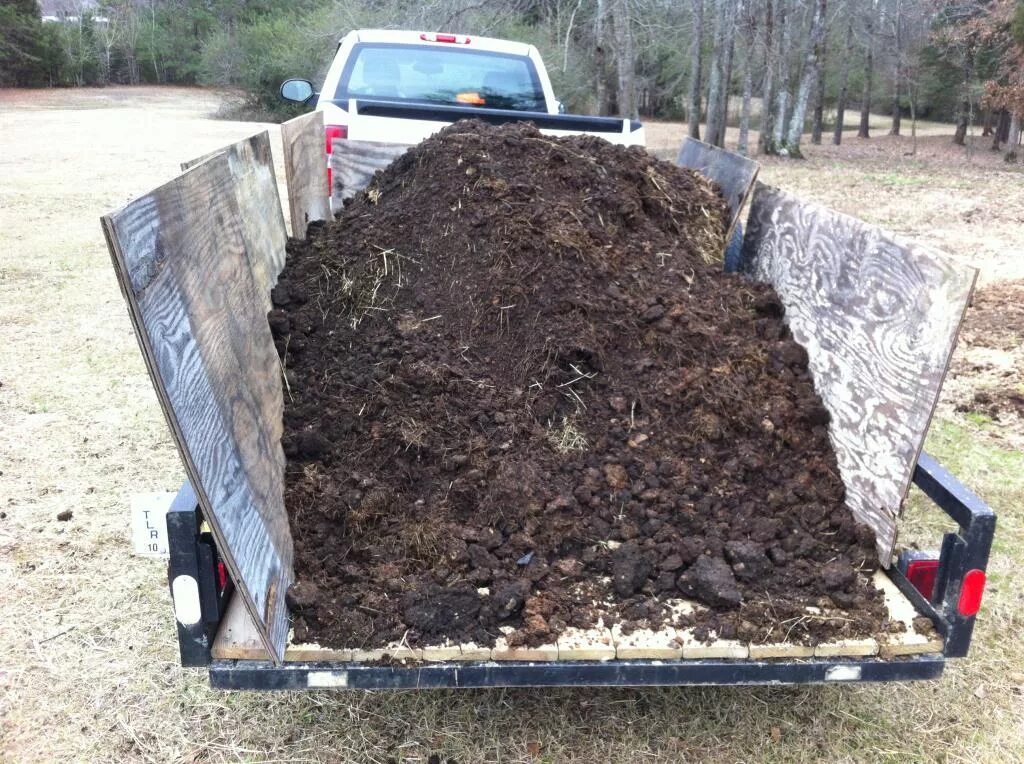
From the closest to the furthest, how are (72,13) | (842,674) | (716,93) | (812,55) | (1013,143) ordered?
(842,674), (716,93), (812,55), (1013,143), (72,13)

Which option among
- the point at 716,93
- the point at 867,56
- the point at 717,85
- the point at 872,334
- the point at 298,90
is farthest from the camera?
the point at 867,56

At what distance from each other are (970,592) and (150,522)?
2.17m

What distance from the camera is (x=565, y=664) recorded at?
211 centimetres

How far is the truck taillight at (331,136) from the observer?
13.6ft

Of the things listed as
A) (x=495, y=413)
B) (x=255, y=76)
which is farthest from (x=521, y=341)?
(x=255, y=76)

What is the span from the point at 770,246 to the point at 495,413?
1.46 m

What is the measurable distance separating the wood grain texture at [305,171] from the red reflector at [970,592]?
9.09 feet

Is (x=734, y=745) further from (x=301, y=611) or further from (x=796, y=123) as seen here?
(x=796, y=123)

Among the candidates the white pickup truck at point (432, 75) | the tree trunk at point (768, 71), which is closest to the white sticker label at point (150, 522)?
the white pickup truck at point (432, 75)

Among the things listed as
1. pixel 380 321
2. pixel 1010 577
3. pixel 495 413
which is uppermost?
pixel 380 321

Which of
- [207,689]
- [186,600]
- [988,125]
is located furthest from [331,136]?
[988,125]

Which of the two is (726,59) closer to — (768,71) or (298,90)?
(768,71)

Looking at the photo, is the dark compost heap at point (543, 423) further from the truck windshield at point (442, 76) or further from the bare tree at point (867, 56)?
the bare tree at point (867, 56)

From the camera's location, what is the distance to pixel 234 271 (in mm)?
2547
